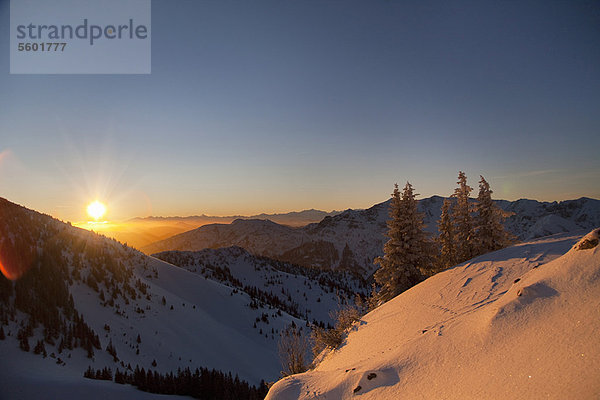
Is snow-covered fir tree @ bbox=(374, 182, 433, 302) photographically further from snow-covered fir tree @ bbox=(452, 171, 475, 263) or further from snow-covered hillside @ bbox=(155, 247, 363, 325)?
snow-covered hillside @ bbox=(155, 247, 363, 325)

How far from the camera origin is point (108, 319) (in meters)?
26.1

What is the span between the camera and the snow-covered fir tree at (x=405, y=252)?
20.2 m

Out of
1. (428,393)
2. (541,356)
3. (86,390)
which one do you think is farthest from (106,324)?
(541,356)

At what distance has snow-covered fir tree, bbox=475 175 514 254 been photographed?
21609mm

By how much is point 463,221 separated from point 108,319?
33541mm

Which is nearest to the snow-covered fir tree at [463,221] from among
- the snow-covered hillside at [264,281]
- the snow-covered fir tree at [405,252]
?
the snow-covered fir tree at [405,252]

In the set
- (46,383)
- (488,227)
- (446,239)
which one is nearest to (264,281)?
(446,239)

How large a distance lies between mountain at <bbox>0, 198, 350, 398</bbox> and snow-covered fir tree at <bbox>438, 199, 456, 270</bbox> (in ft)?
63.4

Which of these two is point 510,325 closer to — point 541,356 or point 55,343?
point 541,356

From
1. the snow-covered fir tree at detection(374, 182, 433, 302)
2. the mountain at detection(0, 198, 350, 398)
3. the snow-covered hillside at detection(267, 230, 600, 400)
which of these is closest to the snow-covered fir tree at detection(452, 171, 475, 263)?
the snow-covered fir tree at detection(374, 182, 433, 302)

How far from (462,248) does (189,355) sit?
86.8ft

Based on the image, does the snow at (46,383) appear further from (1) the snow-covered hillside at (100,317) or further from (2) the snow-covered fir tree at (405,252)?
(2) the snow-covered fir tree at (405,252)

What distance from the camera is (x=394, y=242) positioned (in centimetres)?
2102

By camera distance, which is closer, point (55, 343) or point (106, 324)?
point (55, 343)
